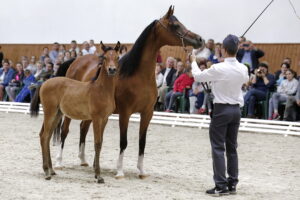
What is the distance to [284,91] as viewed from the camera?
11.5 meters

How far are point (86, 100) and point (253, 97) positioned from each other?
21.7 feet

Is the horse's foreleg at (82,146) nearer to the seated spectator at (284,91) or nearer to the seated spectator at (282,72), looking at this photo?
the seated spectator at (284,91)

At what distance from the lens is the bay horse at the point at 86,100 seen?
5946 mm

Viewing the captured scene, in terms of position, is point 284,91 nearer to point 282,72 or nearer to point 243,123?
point 282,72

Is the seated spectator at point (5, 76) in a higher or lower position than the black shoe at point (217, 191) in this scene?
higher

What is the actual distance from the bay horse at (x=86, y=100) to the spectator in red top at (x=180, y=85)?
6.83m

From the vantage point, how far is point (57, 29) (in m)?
18.8

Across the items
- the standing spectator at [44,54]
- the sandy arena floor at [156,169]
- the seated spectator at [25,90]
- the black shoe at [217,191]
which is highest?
the standing spectator at [44,54]

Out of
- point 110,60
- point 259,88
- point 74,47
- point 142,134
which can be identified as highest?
point 74,47

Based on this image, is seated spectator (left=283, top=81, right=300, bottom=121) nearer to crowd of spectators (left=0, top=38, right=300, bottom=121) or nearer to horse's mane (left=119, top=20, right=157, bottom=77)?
crowd of spectators (left=0, top=38, right=300, bottom=121)

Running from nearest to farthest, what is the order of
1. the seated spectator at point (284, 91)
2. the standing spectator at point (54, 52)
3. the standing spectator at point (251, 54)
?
the seated spectator at point (284, 91)
the standing spectator at point (251, 54)
the standing spectator at point (54, 52)

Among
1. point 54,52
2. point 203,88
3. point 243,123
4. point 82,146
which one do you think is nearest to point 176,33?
point 82,146

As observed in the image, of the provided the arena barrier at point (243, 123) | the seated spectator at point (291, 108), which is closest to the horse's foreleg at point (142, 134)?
the arena barrier at point (243, 123)

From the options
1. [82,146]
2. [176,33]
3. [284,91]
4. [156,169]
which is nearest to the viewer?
[176,33]
